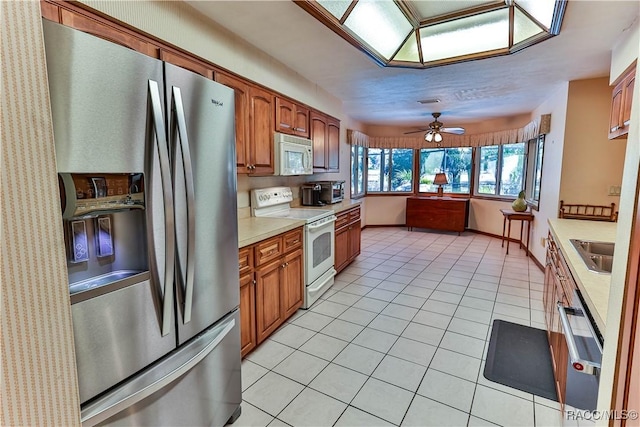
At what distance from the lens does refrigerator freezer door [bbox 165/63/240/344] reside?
50.0 inches

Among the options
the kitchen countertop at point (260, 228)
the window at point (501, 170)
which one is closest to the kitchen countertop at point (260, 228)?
the kitchen countertop at point (260, 228)

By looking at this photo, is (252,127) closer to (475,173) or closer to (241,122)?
(241,122)

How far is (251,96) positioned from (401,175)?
5.23m

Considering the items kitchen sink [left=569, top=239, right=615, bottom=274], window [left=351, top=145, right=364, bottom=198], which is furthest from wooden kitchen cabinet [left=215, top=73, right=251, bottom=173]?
window [left=351, top=145, right=364, bottom=198]

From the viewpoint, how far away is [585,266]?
63.9 inches

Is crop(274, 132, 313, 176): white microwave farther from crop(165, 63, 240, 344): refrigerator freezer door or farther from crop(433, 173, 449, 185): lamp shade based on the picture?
crop(433, 173, 449, 185): lamp shade

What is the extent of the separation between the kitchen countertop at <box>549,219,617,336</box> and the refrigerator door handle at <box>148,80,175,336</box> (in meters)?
1.57

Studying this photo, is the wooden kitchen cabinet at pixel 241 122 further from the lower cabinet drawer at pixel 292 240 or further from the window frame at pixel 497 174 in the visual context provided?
the window frame at pixel 497 174

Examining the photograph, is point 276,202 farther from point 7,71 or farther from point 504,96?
point 504,96

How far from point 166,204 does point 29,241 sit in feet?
1.93

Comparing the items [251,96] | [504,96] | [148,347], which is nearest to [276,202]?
[251,96]

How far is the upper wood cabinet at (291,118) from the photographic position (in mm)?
3062

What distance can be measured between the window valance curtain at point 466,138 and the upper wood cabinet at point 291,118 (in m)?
2.32

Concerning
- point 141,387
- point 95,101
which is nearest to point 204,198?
point 95,101
